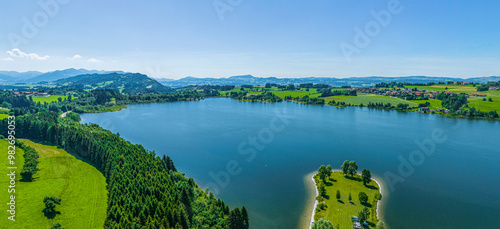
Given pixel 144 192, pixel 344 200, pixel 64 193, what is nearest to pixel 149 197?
pixel 144 192

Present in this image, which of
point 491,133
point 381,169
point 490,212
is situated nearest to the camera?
point 490,212

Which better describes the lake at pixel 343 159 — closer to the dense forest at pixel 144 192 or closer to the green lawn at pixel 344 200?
the green lawn at pixel 344 200

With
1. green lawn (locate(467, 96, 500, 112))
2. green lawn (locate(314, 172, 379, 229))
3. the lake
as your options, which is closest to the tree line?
the lake

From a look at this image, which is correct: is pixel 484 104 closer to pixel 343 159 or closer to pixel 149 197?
pixel 343 159

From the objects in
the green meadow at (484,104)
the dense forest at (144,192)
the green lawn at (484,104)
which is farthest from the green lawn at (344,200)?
the green meadow at (484,104)

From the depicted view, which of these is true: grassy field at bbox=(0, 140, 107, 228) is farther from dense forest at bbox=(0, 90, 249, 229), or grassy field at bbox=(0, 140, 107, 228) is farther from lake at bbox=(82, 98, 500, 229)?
lake at bbox=(82, 98, 500, 229)

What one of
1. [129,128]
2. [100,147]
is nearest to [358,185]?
[100,147]

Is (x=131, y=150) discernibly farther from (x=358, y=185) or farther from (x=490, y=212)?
(x=490, y=212)
